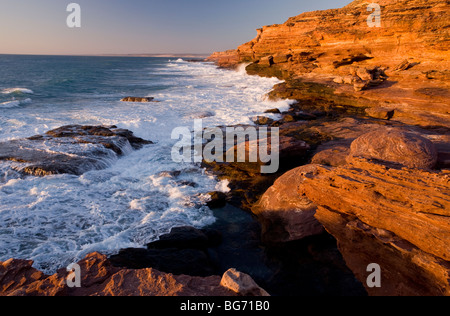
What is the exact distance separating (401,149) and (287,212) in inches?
121

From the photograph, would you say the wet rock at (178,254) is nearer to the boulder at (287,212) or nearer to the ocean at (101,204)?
the ocean at (101,204)

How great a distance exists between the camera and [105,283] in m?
3.42

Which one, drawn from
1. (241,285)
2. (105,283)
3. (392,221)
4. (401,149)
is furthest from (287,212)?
(105,283)

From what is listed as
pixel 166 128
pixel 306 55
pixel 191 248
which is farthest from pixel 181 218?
pixel 306 55

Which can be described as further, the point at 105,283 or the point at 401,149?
the point at 401,149

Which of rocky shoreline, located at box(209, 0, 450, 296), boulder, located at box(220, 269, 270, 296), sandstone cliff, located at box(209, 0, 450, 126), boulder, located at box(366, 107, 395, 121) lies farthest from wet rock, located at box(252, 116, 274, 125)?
boulder, located at box(220, 269, 270, 296)

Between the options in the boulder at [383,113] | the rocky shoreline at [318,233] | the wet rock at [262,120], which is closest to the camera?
the rocky shoreline at [318,233]

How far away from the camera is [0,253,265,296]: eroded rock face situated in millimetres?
3162

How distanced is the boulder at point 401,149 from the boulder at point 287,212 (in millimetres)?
1504

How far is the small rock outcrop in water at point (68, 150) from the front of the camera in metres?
8.86

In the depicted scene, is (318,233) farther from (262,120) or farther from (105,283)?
(262,120)

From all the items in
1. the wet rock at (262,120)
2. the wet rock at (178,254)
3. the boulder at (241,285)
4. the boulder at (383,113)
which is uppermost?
the boulder at (383,113)

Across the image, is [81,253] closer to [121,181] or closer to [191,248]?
[191,248]

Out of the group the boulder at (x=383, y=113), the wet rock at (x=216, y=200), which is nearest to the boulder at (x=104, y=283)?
the wet rock at (x=216, y=200)
